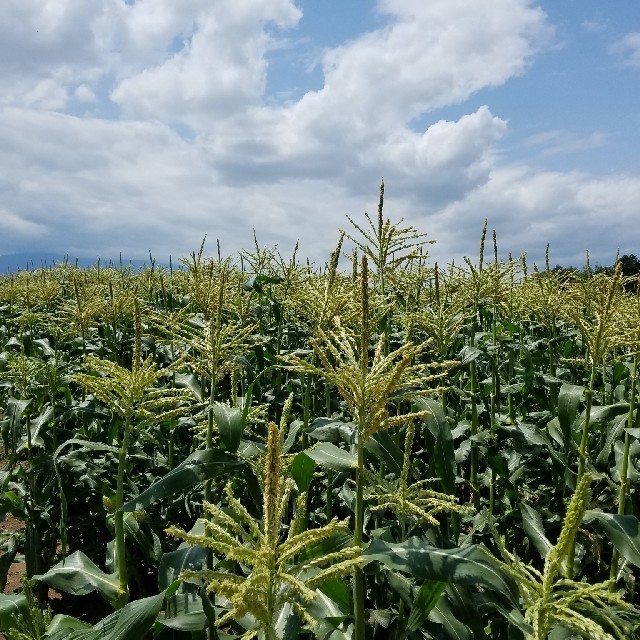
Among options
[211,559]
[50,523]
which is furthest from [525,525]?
[50,523]

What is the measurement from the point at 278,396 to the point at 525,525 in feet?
10.2

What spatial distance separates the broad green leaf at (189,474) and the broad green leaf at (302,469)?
27 centimetres

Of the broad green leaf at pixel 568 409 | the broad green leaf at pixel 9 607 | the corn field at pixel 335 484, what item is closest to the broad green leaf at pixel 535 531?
the corn field at pixel 335 484

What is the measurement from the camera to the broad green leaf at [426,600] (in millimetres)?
2311

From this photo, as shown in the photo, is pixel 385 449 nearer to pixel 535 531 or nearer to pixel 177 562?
pixel 177 562

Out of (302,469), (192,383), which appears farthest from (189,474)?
(192,383)

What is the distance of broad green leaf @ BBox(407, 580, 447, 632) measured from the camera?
2.31 meters

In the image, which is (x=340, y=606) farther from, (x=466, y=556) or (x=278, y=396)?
(x=278, y=396)

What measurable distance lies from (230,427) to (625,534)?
6.86 feet

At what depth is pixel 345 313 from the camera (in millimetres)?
4281

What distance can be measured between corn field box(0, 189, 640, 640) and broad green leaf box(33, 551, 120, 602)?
0.04 feet

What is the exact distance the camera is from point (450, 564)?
6.75ft

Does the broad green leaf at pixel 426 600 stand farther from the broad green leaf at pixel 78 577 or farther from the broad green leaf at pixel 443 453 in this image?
the broad green leaf at pixel 78 577

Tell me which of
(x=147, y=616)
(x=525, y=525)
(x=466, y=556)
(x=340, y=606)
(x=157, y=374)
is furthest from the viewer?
(x=525, y=525)
